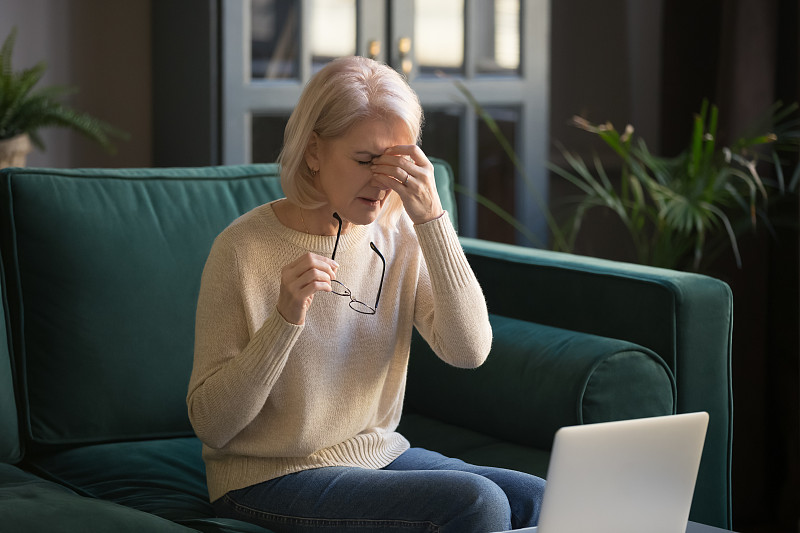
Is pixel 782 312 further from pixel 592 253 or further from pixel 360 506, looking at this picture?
pixel 360 506

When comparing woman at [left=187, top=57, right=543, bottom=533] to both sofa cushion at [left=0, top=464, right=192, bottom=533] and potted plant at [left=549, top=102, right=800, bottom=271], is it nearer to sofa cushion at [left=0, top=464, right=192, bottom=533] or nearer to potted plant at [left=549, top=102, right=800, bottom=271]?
sofa cushion at [left=0, top=464, right=192, bottom=533]

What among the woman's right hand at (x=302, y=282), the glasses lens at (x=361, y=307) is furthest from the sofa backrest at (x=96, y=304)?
the woman's right hand at (x=302, y=282)

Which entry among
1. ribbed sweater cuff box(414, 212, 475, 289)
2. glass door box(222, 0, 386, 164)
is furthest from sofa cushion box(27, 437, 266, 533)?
glass door box(222, 0, 386, 164)

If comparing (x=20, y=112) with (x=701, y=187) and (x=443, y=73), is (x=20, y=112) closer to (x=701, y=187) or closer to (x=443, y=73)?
(x=443, y=73)

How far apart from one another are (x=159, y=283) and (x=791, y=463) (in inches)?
71.8

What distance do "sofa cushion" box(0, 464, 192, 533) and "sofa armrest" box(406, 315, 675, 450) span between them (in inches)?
24.7

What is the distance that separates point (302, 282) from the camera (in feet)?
4.25

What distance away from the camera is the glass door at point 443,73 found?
2.81 m

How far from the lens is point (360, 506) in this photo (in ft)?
4.38

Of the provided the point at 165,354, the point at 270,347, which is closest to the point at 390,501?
the point at 270,347

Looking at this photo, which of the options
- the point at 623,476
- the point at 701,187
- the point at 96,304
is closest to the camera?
the point at 623,476

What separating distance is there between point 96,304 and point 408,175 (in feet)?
2.25

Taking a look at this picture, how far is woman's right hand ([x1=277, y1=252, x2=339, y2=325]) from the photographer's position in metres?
1.29

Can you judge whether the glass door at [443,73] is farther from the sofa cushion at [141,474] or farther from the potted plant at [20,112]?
the sofa cushion at [141,474]
